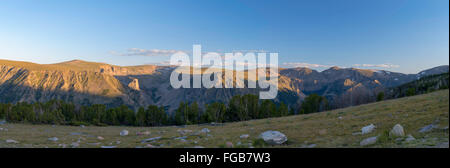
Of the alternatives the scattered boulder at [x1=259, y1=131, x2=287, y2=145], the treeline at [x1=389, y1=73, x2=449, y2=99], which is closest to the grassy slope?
the scattered boulder at [x1=259, y1=131, x2=287, y2=145]

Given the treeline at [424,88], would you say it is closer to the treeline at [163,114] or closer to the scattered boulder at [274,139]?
the treeline at [163,114]

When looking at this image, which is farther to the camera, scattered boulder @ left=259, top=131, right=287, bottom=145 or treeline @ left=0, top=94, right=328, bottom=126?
treeline @ left=0, top=94, right=328, bottom=126

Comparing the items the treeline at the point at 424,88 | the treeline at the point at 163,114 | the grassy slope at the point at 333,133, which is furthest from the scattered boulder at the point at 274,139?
the treeline at the point at 424,88

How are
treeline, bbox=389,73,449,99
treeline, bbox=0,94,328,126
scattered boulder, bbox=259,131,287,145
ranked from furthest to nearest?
treeline, bbox=389,73,449,99
treeline, bbox=0,94,328,126
scattered boulder, bbox=259,131,287,145

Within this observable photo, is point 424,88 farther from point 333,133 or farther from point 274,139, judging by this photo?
point 274,139

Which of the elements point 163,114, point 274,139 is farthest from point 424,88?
point 274,139

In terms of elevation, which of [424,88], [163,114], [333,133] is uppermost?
[424,88]

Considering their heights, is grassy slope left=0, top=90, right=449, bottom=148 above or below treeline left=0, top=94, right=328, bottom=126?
above

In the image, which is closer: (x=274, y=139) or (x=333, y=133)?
(x=274, y=139)

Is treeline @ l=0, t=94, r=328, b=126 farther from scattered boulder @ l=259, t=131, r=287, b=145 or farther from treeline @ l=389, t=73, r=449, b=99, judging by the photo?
treeline @ l=389, t=73, r=449, b=99

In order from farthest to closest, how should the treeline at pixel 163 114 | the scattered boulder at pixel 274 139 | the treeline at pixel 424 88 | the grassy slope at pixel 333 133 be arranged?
1. the treeline at pixel 424 88
2. the treeline at pixel 163 114
3. the scattered boulder at pixel 274 139
4. the grassy slope at pixel 333 133

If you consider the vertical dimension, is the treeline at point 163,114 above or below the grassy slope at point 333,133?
below
